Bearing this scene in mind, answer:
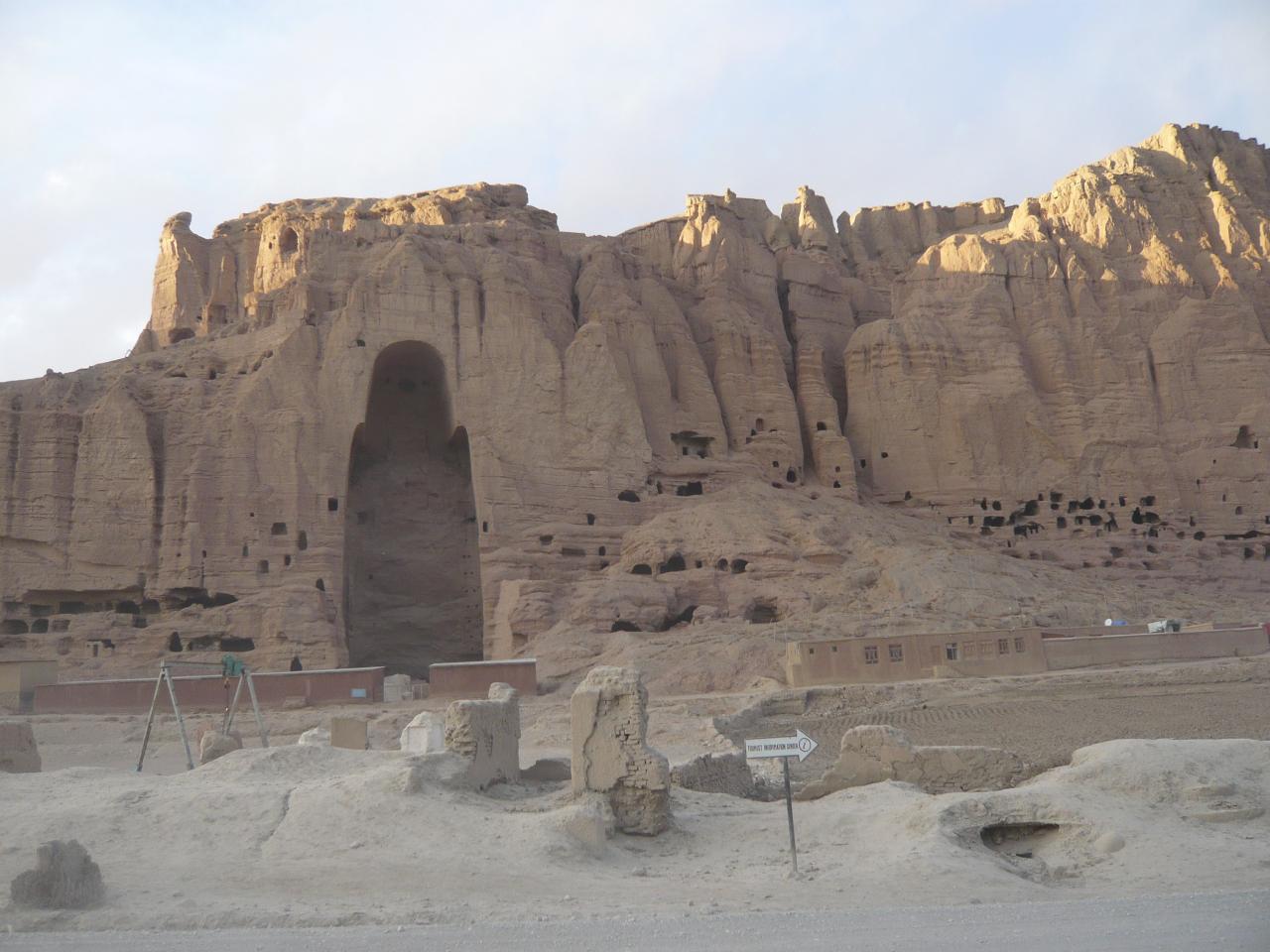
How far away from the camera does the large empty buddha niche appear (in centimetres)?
4056

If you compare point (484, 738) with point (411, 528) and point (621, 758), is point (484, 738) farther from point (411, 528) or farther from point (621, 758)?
point (411, 528)

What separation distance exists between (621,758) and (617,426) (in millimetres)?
29438

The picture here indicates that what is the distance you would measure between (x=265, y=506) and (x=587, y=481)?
11.2 m

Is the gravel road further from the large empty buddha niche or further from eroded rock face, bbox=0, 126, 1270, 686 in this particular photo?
the large empty buddha niche

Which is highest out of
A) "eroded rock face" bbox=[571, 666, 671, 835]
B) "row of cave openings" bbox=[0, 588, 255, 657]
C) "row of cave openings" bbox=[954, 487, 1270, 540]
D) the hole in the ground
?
"row of cave openings" bbox=[954, 487, 1270, 540]

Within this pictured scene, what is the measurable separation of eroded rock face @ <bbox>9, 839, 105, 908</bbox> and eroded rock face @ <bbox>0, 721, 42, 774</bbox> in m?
7.35

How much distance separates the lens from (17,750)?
1680cm

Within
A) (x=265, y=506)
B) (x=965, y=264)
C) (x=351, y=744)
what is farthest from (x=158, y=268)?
(x=351, y=744)

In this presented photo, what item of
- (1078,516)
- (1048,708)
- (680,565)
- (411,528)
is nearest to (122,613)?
(411,528)

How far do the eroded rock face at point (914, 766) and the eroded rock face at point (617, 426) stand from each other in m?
14.2

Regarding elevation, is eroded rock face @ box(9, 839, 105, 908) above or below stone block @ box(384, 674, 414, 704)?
below

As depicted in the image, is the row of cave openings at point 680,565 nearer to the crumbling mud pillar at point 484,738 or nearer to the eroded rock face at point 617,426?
the eroded rock face at point 617,426

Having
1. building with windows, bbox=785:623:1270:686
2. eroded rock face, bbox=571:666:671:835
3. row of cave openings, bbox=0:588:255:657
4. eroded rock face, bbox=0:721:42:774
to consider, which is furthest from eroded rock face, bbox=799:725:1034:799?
row of cave openings, bbox=0:588:255:657

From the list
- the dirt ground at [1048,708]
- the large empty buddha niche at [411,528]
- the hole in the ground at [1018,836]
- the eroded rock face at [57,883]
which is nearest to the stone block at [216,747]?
the eroded rock face at [57,883]
